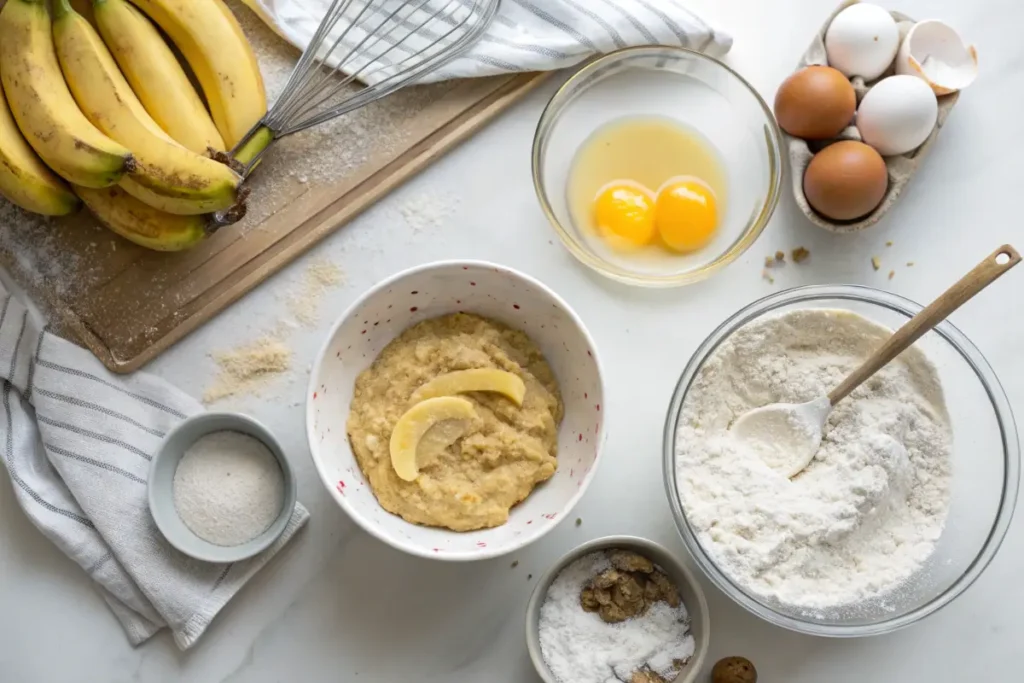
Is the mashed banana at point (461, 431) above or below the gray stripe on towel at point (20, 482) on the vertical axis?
above

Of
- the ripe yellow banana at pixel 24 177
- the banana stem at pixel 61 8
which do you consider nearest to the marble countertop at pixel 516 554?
the ripe yellow banana at pixel 24 177

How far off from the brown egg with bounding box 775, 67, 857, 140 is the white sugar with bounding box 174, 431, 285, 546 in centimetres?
105

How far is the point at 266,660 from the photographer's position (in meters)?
1.52

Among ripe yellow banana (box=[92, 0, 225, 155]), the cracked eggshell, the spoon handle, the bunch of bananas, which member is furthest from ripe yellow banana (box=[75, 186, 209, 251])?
the cracked eggshell

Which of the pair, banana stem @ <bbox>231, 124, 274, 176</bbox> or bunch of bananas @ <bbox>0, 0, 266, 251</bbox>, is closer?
bunch of bananas @ <bbox>0, 0, 266, 251</bbox>

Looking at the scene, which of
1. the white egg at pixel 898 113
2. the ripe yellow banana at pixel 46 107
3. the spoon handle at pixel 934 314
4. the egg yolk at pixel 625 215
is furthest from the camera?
the egg yolk at pixel 625 215

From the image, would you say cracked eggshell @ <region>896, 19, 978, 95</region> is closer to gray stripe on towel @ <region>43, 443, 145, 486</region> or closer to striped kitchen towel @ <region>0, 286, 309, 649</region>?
striped kitchen towel @ <region>0, 286, 309, 649</region>

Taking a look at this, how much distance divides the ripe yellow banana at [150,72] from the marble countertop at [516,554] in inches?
11.1

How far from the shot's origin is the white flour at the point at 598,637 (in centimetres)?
139

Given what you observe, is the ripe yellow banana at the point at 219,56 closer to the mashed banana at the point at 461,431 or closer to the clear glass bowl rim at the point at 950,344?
the mashed banana at the point at 461,431

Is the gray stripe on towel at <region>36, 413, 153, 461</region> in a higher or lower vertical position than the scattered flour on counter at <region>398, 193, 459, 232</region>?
lower

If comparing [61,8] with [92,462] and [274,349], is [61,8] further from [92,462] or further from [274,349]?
[92,462]

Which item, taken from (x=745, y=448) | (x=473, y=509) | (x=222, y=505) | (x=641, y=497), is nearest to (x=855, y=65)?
(x=745, y=448)

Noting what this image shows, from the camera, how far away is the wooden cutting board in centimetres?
152
